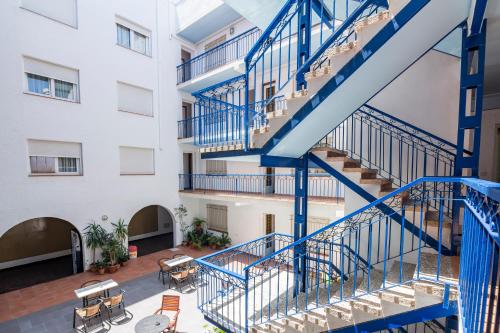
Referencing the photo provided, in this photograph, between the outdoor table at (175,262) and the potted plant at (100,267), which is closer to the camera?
the outdoor table at (175,262)

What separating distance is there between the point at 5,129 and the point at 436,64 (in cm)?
1099

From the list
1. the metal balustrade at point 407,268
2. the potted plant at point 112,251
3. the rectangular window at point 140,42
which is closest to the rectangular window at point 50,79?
the rectangular window at point 140,42

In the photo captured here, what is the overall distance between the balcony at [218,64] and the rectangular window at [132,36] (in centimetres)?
169

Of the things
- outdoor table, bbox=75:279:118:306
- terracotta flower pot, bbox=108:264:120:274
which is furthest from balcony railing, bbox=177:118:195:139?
outdoor table, bbox=75:279:118:306

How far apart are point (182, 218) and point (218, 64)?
7509mm

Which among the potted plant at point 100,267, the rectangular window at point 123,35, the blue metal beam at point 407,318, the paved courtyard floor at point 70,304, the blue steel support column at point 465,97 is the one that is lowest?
the paved courtyard floor at point 70,304

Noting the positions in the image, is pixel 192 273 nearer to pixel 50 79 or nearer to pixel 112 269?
pixel 112 269

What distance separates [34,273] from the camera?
902cm

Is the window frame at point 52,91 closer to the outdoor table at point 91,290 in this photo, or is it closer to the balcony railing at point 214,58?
the balcony railing at point 214,58

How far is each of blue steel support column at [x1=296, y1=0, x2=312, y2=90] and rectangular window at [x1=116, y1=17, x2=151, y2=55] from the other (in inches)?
345

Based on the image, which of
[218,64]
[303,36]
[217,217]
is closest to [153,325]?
[303,36]

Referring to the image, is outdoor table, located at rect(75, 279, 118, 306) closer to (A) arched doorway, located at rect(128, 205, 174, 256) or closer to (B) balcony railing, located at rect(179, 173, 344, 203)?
(A) arched doorway, located at rect(128, 205, 174, 256)

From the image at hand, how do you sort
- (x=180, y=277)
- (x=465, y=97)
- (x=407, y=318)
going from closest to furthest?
(x=407, y=318), (x=465, y=97), (x=180, y=277)

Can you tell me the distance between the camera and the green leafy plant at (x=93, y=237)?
28.1 feet
